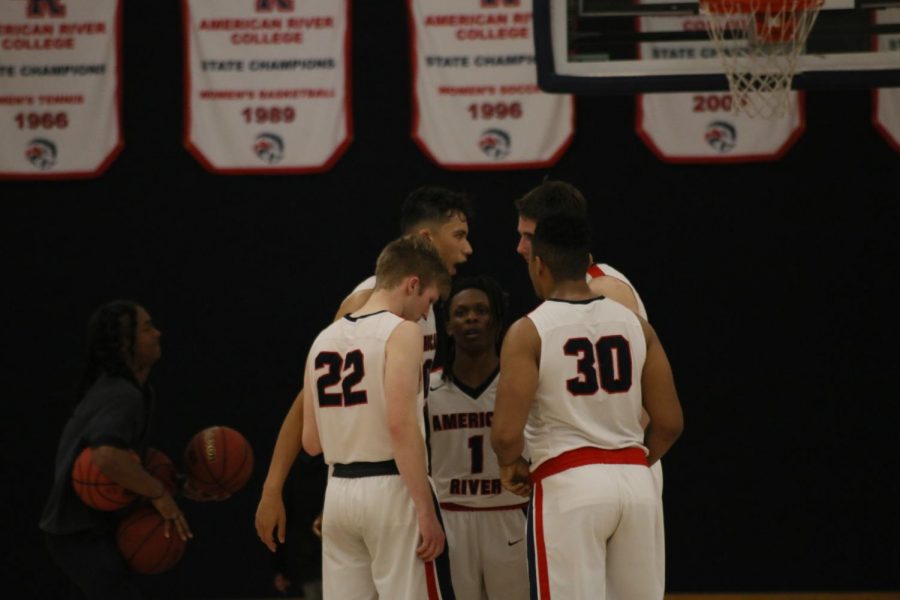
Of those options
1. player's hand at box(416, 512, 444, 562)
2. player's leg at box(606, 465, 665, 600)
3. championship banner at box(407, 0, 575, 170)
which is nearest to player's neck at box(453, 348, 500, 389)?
player's hand at box(416, 512, 444, 562)

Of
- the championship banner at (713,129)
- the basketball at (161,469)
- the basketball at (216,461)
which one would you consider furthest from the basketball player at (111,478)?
the championship banner at (713,129)

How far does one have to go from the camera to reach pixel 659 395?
16.4ft

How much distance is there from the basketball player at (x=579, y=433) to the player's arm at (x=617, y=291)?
0.41 metres

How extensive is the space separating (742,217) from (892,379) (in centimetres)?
146

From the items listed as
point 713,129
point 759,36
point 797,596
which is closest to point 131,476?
point 759,36

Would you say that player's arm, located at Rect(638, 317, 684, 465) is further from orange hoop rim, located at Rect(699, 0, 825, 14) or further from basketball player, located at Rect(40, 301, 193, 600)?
basketball player, located at Rect(40, 301, 193, 600)

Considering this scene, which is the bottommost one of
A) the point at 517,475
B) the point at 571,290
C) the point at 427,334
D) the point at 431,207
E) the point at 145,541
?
the point at 145,541

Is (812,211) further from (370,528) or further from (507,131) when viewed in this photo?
(370,528)

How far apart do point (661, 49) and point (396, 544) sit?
280cm

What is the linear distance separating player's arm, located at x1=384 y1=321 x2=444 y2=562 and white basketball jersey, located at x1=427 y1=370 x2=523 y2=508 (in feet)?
3.27

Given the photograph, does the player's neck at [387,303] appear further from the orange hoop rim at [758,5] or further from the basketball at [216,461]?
the orange hoop rim at [758,5]

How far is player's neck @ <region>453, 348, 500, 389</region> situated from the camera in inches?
239

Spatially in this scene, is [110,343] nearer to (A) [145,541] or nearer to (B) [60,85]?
(A) [145,541]

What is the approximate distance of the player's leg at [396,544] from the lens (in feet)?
16.0
